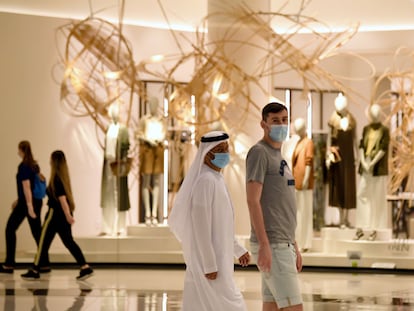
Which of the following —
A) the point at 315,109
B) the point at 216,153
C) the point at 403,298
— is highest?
the point at 315,109

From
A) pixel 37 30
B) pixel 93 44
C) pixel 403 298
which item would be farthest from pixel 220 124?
pixel 403 298

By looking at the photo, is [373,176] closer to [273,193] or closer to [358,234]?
[358,234]

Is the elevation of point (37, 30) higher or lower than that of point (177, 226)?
higher

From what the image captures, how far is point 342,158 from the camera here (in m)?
17.2

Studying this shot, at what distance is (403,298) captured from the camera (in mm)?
11688

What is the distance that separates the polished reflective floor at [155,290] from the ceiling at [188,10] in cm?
454

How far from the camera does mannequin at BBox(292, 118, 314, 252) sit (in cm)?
1662

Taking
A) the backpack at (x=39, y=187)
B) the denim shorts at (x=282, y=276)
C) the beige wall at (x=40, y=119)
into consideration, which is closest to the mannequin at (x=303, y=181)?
the beige wall at (x=40, y=119)

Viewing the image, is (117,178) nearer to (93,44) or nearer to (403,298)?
(93,44)

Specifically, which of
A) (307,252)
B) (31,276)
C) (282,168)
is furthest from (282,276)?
(307,252)

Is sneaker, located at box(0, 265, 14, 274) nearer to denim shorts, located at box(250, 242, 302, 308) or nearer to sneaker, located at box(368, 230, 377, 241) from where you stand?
sneaker, located at box(368, 230, 377, 241)

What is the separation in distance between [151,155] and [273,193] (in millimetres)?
10384

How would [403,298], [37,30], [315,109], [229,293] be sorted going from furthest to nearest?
[315,109] → [37,30] → [403,298] → [229,293]

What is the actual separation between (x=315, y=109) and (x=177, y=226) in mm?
13477
